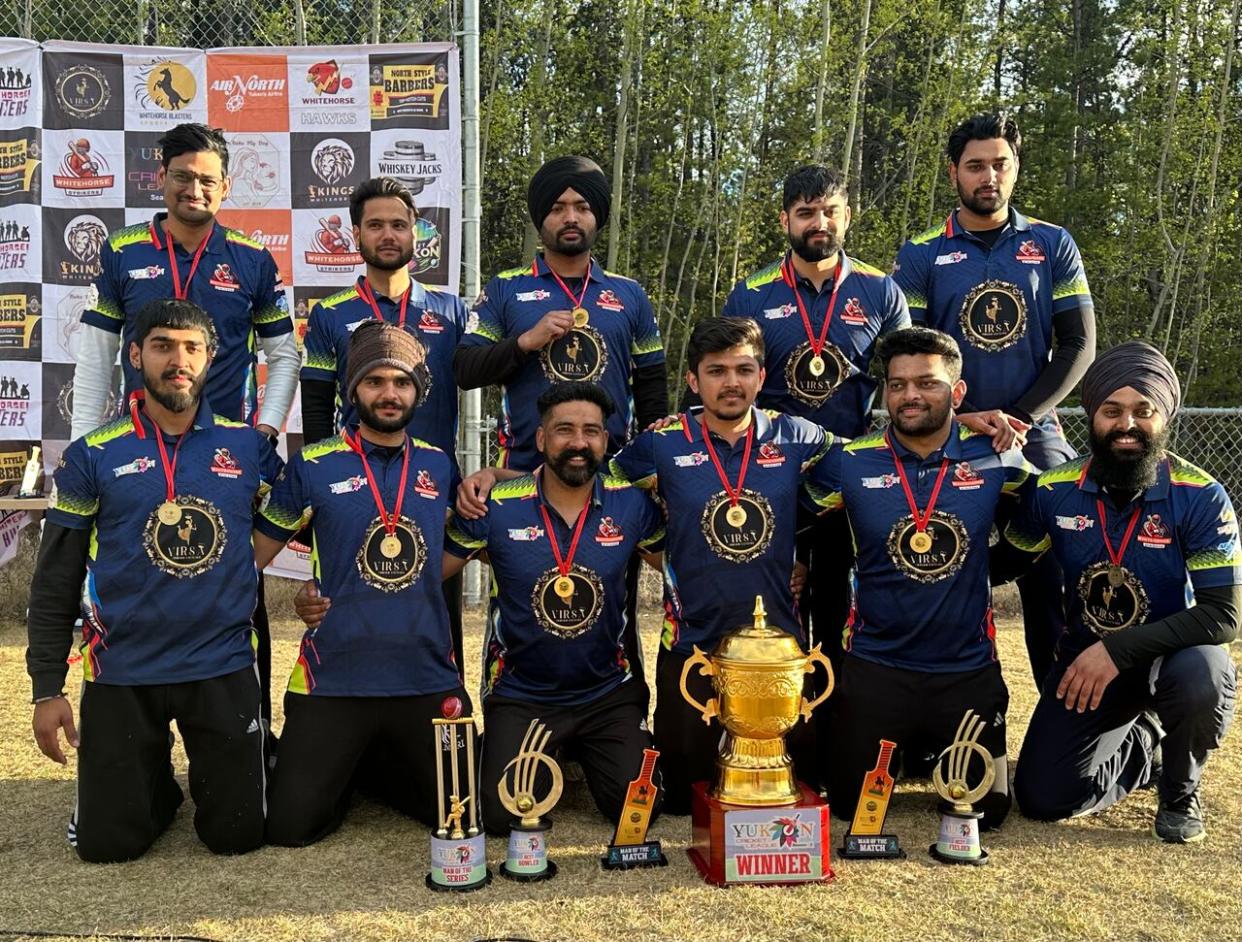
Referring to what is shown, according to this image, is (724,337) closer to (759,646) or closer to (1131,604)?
(759,646)

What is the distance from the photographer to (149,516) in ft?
13.6

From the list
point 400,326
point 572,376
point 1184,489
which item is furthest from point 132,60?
point 1184,489

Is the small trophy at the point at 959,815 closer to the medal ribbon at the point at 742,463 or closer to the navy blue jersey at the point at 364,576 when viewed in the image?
the medal ribbon at the point at 742,463

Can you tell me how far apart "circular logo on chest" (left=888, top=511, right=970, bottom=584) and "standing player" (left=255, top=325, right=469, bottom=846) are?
6.11 ft

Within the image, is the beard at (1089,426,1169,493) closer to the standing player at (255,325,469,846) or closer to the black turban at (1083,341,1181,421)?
the black turban at (1083,341,1181,421)

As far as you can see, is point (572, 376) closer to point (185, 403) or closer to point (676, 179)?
point (185, 403)

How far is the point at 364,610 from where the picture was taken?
4332 mm

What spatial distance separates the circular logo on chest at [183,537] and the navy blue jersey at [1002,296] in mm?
3253

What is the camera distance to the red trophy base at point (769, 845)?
148 inches

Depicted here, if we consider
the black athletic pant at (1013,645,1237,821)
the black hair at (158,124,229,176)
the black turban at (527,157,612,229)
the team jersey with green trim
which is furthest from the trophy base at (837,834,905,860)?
the black hair at (158,124,229,176)

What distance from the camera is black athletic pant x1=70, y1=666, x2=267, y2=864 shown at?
4117 mm

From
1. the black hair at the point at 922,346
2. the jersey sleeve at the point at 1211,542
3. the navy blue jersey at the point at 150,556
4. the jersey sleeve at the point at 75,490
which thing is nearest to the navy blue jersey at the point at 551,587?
the navy blue jersey at the point at 150,556

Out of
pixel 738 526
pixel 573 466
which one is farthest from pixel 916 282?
pixel 573 466

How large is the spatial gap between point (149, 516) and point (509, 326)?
172cm
